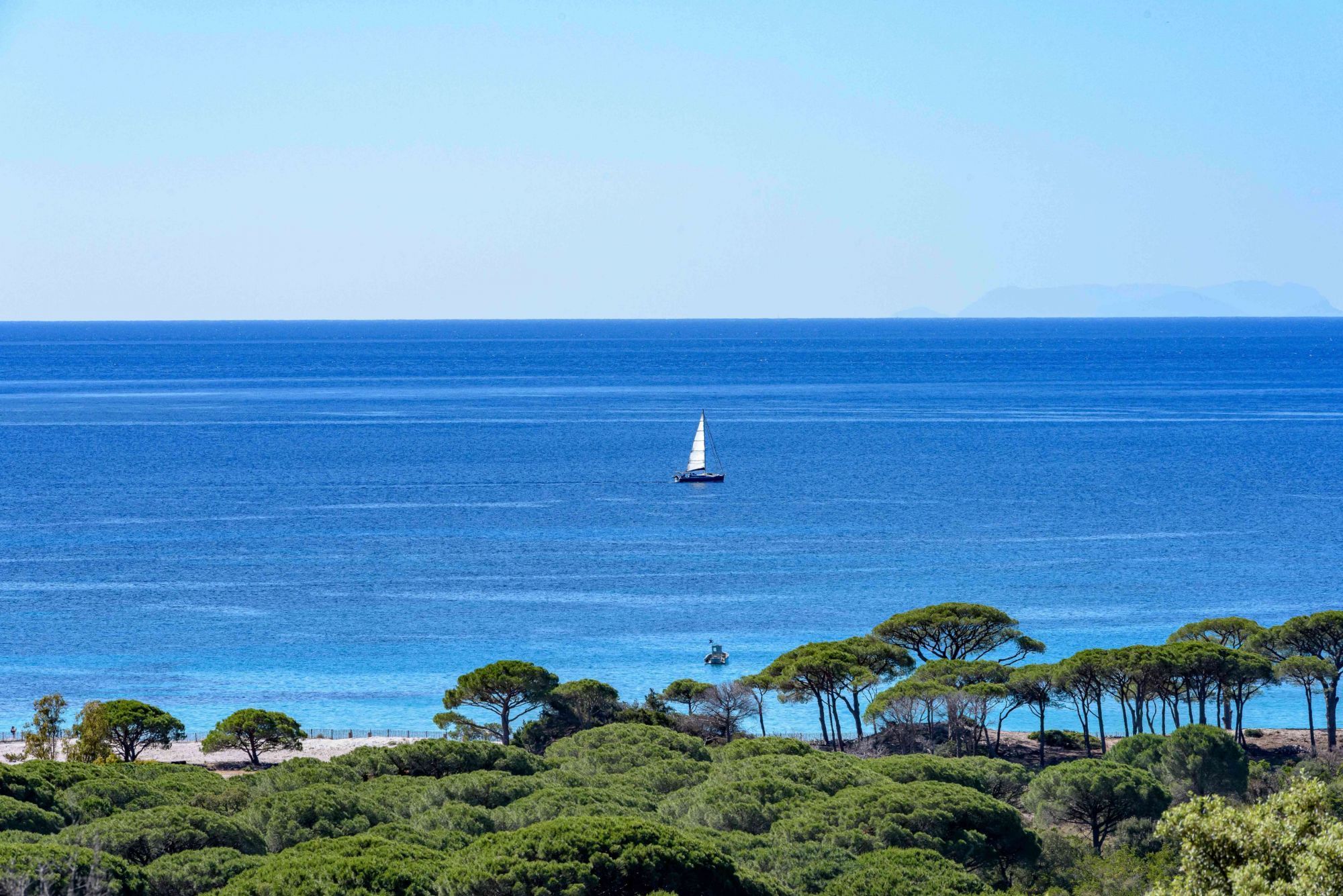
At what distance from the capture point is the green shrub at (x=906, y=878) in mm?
19094

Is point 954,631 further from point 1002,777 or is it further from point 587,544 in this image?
point 587,544

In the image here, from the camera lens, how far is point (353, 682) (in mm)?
49406

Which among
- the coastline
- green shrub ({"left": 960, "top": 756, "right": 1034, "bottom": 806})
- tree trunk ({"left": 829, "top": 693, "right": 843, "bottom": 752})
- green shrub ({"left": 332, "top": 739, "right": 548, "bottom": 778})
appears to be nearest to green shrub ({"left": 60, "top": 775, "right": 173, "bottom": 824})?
green shrub ({"left": 332, "top": 739, "right": 548, "bottom": 778})

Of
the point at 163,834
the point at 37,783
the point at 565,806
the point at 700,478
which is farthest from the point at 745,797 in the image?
the point at 700,478

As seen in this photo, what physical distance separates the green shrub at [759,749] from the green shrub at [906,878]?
8504 mm

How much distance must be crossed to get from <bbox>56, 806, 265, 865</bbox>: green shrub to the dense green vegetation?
1.6 inches

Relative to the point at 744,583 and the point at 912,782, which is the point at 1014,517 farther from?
the point at 912,782

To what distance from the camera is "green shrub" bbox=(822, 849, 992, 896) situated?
19094 mm

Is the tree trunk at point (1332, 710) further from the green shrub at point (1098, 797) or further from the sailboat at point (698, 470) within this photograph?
the sailboat at point (698, 470)

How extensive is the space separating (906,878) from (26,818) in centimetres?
1436

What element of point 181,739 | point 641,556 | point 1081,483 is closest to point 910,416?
point 1081,483

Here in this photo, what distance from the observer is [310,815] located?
864 inches

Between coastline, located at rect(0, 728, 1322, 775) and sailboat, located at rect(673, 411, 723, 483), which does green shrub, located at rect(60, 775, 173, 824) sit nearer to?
coastline, located at rect(0, 728, 1322, 775)

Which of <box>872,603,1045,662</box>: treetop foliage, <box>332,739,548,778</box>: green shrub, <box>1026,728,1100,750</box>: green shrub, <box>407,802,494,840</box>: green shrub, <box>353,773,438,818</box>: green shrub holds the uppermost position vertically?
<box>872,603,1045,662</box>: treetop foliage
